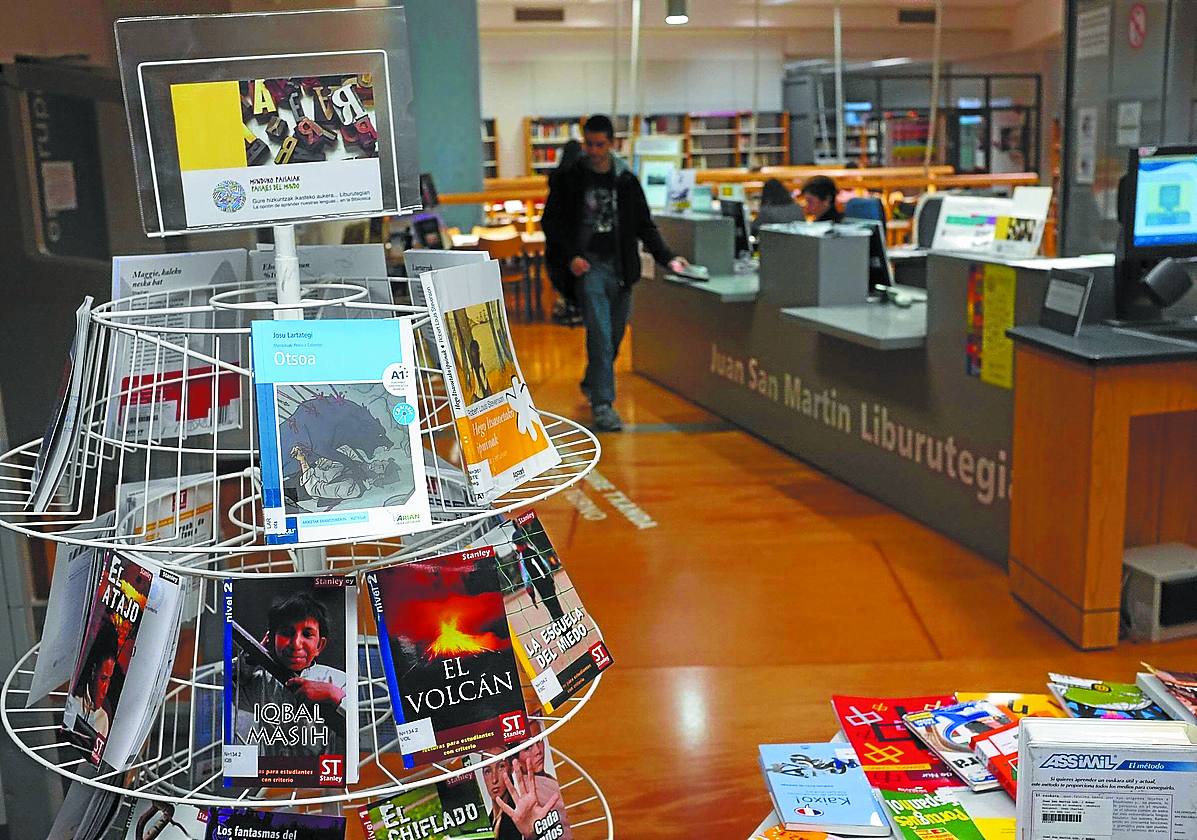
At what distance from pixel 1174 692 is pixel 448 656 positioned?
1277mm

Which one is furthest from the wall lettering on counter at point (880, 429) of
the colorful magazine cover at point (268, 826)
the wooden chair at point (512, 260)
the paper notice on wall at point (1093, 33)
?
the wooden chair at point (512, 260)

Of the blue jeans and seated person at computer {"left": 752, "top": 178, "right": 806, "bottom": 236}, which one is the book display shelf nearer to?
the blue jeans

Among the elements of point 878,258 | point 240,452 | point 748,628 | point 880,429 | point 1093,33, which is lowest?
point 748,628

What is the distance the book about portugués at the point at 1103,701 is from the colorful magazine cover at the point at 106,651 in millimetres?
1492

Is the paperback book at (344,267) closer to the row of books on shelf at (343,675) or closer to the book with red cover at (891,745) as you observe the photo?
the row of books on shelf at (343,675)

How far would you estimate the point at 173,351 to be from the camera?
1.63 m

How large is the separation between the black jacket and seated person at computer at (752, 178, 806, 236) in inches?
57.7

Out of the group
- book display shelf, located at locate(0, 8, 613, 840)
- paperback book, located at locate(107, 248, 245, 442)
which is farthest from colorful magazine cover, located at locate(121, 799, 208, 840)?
paperback book, located at locate(107, 248, 245, 442)

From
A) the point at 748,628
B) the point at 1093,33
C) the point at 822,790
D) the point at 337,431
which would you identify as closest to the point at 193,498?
the point at 337,431

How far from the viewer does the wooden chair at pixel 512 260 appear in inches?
400

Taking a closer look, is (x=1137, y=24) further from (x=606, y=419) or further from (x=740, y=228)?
(x=606, y=419)

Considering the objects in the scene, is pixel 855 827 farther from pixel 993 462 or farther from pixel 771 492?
pixel 771 492

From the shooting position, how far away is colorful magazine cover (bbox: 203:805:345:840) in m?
1.48

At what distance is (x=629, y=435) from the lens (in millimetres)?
6188
